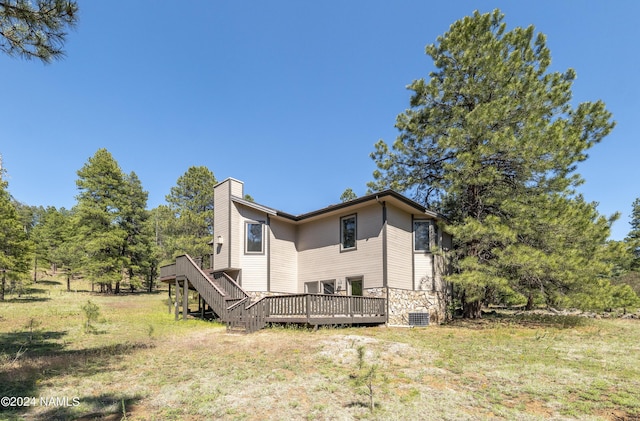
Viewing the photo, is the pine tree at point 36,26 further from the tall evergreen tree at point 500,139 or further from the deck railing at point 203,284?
the tall evergreen tree at point 500,139

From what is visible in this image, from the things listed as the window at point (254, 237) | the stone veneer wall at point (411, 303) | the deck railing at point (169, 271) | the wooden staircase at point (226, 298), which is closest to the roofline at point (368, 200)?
the window at point (254, 237)

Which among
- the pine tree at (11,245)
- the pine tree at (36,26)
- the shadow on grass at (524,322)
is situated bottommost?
the shadow on grass at (524,322)

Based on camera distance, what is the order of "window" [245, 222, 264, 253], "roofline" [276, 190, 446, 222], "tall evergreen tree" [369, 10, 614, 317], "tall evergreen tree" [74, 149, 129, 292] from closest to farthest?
"tall evergreen tree" [369, 10, 614, 317] < "roofline" [276, 190, 446, 222] < "window" [245, 222, 264, 253] < "tall evergreen tree" [74, 149, 129, 292]

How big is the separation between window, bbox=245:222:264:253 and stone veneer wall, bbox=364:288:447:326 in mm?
5699

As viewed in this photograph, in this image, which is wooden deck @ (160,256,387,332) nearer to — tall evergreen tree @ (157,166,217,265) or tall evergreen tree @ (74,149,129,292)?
tall evergreen tree @ (157,166,217,265)

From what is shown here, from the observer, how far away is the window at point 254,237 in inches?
632

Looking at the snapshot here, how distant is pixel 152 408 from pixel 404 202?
38.2ft

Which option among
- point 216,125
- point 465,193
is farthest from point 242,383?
point 216,125

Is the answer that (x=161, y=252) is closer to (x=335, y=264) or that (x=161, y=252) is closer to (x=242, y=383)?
(x=335, y=264)

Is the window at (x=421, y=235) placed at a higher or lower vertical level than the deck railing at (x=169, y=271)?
higher

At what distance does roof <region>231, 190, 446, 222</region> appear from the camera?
1340cm

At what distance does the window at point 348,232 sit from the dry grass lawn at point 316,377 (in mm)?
5769

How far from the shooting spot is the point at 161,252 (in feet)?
89.7

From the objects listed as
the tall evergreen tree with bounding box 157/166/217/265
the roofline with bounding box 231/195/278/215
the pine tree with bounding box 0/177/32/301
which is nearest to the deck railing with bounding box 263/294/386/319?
the roofline with bounding box 231/195/278/215
